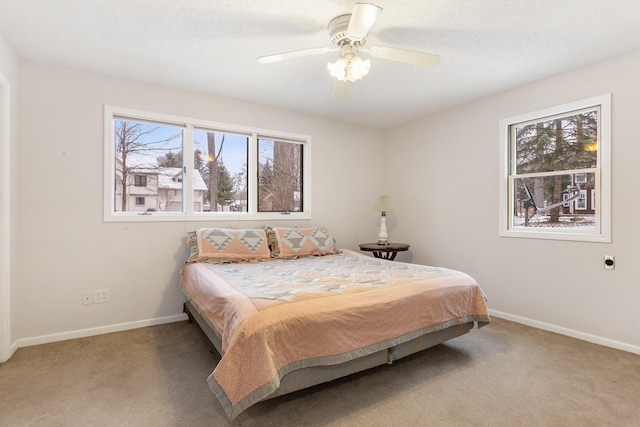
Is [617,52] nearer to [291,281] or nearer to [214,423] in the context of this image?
[291,281]

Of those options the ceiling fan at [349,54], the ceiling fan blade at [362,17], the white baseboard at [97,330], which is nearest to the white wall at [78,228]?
the white baseboard at [97,330]

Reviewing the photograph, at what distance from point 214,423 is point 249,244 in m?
1.74

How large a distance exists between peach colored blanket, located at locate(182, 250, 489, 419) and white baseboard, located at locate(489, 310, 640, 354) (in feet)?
3.54

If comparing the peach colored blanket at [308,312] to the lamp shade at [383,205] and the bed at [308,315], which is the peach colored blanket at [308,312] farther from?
the lamp shade at [383,205]

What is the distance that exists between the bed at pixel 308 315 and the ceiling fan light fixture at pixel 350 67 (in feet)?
4.65

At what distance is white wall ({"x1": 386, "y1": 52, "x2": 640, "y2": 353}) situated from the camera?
8.50ft

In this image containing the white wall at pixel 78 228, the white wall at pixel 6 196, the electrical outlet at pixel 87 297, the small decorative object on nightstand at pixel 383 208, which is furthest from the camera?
the small decorative object on nightstand at pixel 383 208

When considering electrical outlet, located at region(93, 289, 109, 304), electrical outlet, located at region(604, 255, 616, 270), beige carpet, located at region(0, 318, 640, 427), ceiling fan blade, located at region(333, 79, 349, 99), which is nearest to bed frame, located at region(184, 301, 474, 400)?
beige carpet, located at region(0, 318, 640, 427)

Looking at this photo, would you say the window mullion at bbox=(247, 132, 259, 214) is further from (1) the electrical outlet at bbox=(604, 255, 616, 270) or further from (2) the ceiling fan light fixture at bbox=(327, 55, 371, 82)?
(1) the electrical outlet at bbox=(604, 255, 616, 270)

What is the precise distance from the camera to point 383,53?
6.80ft

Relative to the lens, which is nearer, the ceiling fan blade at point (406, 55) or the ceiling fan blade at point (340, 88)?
the ceiling fan blade at point (406, 55)

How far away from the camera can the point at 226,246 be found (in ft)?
10.2

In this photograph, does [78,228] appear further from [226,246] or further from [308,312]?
[308,312]

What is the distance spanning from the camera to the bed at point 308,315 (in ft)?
5.09
